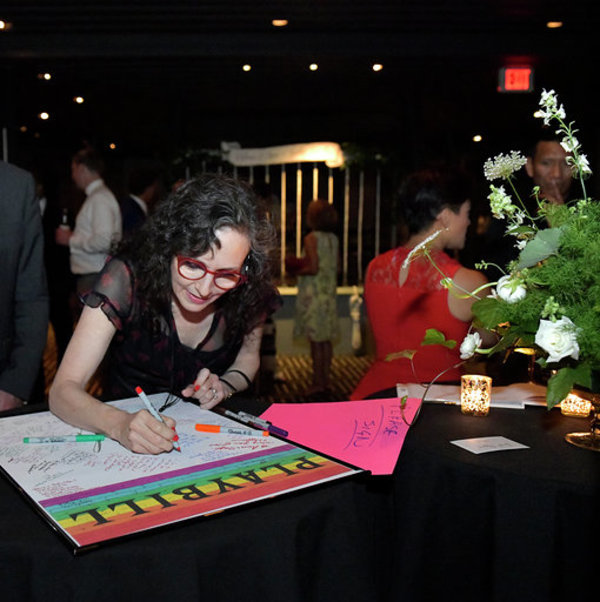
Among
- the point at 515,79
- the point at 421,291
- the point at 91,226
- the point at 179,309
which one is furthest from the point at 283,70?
the point at 179,309

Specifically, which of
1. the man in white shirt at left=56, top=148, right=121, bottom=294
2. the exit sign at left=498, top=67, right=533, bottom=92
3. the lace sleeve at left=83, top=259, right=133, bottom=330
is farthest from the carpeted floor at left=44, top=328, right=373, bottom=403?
the lace sleeve at left=83, top=259, right=133, bottom=330

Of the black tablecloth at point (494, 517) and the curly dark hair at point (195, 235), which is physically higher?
the curly dark hair at point (195, 235)

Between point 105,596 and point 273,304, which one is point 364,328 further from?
point 105,596

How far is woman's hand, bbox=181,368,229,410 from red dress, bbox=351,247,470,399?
0.75m

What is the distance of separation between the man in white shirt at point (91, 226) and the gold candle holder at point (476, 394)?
3717 millimetres

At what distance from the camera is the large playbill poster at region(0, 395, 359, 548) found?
109 centimetres

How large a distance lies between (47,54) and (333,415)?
5023mm

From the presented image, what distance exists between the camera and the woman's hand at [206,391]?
1.75 metres

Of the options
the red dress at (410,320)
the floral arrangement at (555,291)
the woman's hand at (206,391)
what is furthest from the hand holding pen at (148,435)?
the red dress at (410,320)

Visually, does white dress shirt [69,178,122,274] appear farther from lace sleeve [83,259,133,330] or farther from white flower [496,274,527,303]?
white flower [496,274,527,303]

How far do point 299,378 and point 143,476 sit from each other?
16.1ft

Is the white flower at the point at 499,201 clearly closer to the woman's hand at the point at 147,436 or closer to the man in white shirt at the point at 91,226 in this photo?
the woman's hand at the point at 147,436

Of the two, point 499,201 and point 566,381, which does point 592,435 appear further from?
point 499,201

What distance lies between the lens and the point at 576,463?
1438mm
